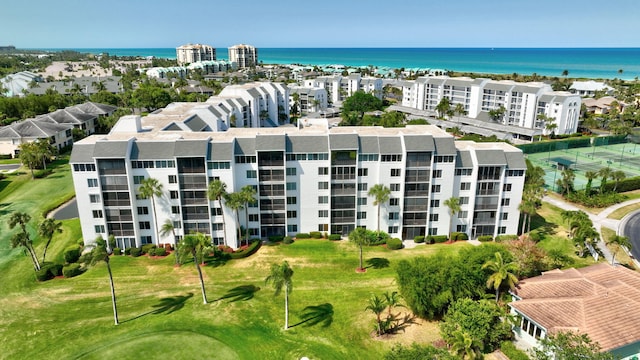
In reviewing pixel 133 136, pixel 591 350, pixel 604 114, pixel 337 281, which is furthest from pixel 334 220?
pixel 604 114

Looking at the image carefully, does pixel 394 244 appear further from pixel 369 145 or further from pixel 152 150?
pixel 152 150

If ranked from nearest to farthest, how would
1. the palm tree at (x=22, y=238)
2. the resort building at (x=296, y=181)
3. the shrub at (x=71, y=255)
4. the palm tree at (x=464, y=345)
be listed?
the palm tree at (x=464, y=345), the palm tree at (x=22, y=238), the shrub at (x=71, y=255), the resort building at (x=296, y=181)

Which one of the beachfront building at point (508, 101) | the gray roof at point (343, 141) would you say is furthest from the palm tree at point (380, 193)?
the beachfront building at point (508, 101)

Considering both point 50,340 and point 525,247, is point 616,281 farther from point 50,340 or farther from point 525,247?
point 50,340

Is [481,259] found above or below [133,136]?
below

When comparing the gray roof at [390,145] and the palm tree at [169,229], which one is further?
the gray roof at [390,145]

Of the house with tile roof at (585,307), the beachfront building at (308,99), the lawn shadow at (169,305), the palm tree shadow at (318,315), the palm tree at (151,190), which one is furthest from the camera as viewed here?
Answer: the beachfront building at (308,99)

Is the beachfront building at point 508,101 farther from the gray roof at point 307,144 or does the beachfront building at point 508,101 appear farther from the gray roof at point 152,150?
the gray roof at point 152,150

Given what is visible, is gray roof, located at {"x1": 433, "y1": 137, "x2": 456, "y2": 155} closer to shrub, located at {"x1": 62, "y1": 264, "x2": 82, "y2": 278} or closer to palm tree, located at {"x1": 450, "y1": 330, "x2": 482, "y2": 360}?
palm tree, located at {"x1": 450, "y1": 330, "x2": 482, "y2": 360}
